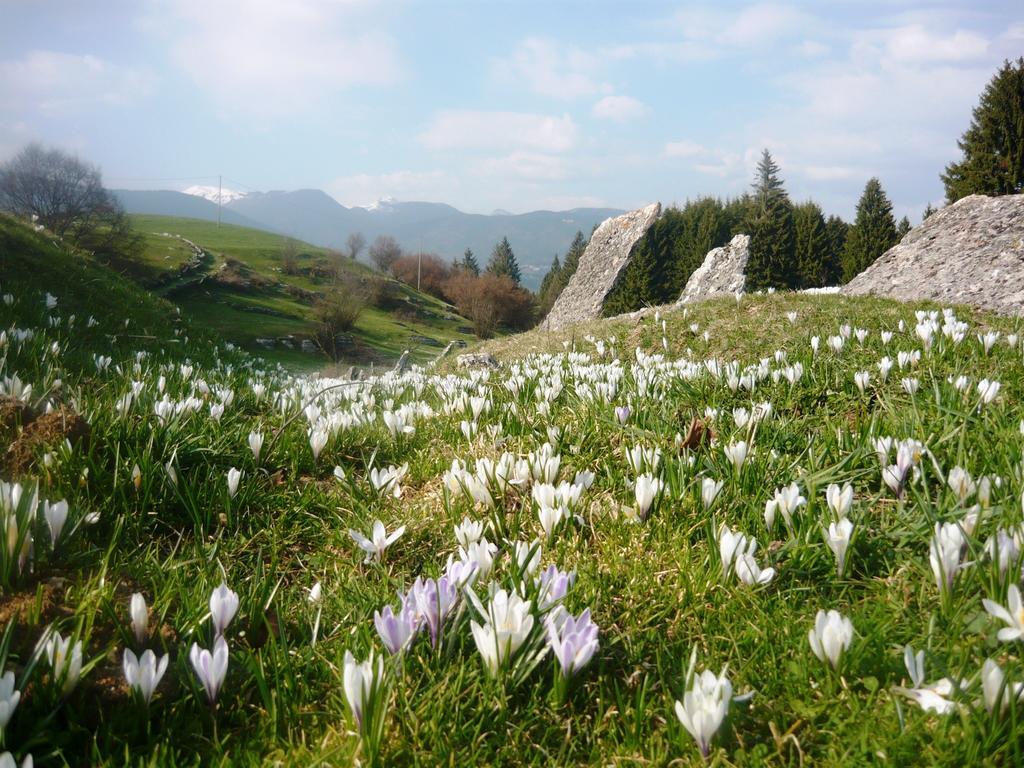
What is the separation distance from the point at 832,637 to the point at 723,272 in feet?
81.1

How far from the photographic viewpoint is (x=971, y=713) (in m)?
1.45

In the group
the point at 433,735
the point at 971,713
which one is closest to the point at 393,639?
the point at 433,735

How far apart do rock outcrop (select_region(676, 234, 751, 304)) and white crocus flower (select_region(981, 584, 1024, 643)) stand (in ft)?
75.5

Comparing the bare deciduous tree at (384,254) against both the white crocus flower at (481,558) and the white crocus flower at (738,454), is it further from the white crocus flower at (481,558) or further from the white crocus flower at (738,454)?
the white crocus flower at (481,558)

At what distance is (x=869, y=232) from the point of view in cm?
5988

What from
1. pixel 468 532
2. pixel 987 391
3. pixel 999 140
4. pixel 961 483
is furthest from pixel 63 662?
pixel 999 140

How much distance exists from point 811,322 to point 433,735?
991cm

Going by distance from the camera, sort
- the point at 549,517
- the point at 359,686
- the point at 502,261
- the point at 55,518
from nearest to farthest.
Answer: the point at 359,686 < the point at 55,518 < the point at 549,517 < the point at 502,261

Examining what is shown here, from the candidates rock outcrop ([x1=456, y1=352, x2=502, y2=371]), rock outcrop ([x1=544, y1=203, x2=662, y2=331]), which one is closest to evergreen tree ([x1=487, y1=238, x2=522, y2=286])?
rock outcrop ([x1=544, y1=203, x2=662, y2=331])

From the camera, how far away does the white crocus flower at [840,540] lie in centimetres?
219

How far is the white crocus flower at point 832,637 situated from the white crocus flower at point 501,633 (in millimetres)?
798

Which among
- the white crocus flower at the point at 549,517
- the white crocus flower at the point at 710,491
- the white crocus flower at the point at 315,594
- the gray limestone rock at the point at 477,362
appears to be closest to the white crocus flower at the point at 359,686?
the white crocus flower at the point at 315,594

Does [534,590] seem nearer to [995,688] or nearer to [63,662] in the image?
[995,688]

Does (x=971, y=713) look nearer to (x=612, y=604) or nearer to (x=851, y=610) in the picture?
(x=851, y=610)
